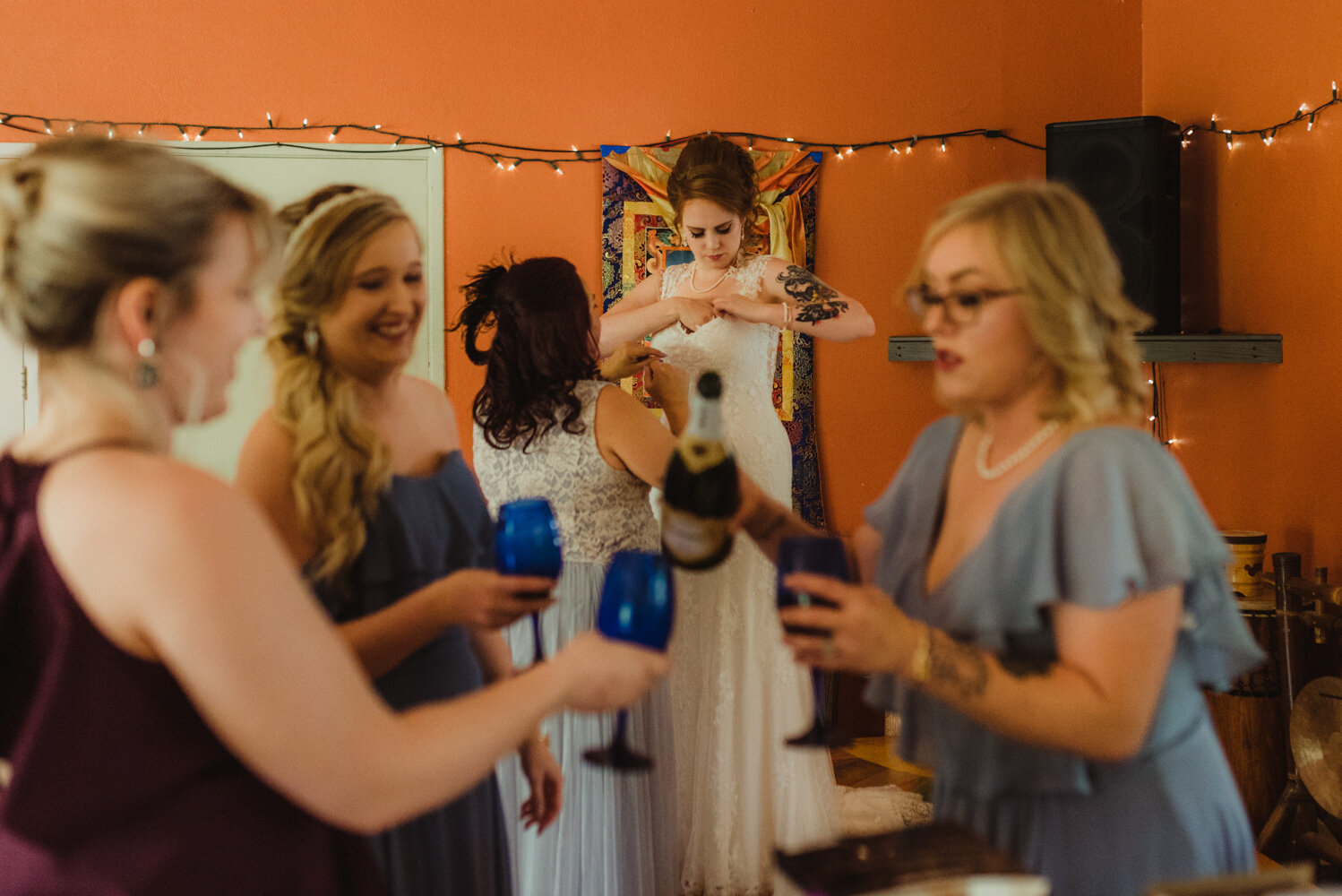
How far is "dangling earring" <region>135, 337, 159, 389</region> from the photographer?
0.95 meters

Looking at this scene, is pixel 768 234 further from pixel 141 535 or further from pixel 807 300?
pixel 141 535

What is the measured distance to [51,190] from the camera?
0.93m

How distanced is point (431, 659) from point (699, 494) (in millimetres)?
478

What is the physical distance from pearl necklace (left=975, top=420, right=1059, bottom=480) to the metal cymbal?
6.49 feet

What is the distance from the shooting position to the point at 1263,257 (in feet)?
11.5

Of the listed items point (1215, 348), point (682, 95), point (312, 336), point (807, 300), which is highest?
point (682, 95)

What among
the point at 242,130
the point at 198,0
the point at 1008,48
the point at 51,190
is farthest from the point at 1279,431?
the point at 198,0

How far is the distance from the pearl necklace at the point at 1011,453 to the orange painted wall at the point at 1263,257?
2.38 meters

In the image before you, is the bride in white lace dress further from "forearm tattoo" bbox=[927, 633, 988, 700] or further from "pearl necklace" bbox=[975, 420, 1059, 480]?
"forearm tattoo" bbox=[927, 633, 988, 700]

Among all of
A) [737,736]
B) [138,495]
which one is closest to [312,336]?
[138,495]

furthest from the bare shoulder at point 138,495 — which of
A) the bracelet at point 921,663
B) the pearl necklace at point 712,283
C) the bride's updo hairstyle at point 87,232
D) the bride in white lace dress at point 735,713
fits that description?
the pearl necklace at point 712,283

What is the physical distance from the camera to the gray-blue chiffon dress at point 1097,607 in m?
1.14

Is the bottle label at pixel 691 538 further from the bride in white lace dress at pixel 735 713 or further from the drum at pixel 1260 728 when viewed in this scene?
the drum at pixel 1260 728

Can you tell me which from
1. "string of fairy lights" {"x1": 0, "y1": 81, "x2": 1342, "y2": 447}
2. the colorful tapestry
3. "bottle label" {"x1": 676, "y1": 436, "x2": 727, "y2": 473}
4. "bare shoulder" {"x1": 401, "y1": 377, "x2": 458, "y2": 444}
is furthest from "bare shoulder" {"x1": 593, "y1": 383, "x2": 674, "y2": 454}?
"string of fairy lights" {"x1": 0, "y1": 81, "x2": 1342, "y2": 447}
